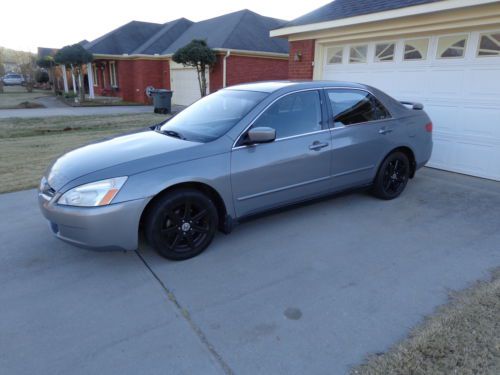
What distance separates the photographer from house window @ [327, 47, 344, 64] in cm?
810

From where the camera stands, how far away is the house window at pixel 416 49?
6.61 metres

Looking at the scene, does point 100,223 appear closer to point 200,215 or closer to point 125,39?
point 200,215

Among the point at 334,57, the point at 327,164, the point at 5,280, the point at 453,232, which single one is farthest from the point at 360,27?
the point at 5,280

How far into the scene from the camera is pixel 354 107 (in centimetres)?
458

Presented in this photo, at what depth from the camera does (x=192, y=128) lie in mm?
4039

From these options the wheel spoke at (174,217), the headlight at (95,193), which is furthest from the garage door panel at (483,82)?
the headlight at (95,193)

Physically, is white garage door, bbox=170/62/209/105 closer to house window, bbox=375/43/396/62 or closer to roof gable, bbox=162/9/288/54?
roof gable, bbox=162/9/288/54

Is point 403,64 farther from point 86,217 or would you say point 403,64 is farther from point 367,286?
point 86,217

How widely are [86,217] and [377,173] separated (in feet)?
11.8

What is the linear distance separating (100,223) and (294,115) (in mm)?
2300

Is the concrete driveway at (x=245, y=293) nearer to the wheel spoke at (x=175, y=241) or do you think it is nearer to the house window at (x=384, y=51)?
the wheel spoke at (x=175, y=241)

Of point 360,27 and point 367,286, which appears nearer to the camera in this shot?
point 367,286

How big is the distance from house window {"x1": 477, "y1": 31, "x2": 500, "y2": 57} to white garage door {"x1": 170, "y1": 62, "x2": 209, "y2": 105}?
14040 mm

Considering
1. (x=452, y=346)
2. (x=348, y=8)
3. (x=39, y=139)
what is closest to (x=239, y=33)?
(x=348, y=8)
